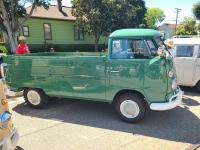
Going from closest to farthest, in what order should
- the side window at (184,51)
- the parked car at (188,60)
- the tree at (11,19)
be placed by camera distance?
the parked car at (188,60)
the side window at (184,51)
the tree at (11,19)

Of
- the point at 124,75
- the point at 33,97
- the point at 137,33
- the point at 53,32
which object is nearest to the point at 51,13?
the point at 53,32

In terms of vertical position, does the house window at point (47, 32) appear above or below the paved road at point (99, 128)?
above

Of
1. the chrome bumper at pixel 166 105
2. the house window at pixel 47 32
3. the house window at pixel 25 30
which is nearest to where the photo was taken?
the chrome bumper at pixel 166 105

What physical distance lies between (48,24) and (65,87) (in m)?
21.4

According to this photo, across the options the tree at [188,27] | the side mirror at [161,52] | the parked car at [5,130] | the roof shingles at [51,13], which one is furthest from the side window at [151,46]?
the tree at [188,27]

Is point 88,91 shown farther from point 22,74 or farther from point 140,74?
point 22,74

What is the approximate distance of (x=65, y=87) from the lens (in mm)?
6582

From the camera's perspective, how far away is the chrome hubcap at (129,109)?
5883mm

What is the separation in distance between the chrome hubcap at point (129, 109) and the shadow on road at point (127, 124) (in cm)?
23

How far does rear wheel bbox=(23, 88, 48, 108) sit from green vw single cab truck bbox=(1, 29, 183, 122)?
36cm

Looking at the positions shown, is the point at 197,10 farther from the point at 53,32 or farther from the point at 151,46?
the point at 151,46

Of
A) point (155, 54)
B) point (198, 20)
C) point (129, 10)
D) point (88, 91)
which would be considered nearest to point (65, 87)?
point (88, 91)

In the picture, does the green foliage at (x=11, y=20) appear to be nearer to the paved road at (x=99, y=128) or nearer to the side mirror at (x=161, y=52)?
the paved road at (x=99, y=128)

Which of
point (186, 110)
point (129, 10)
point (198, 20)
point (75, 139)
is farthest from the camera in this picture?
point (198, 20)
